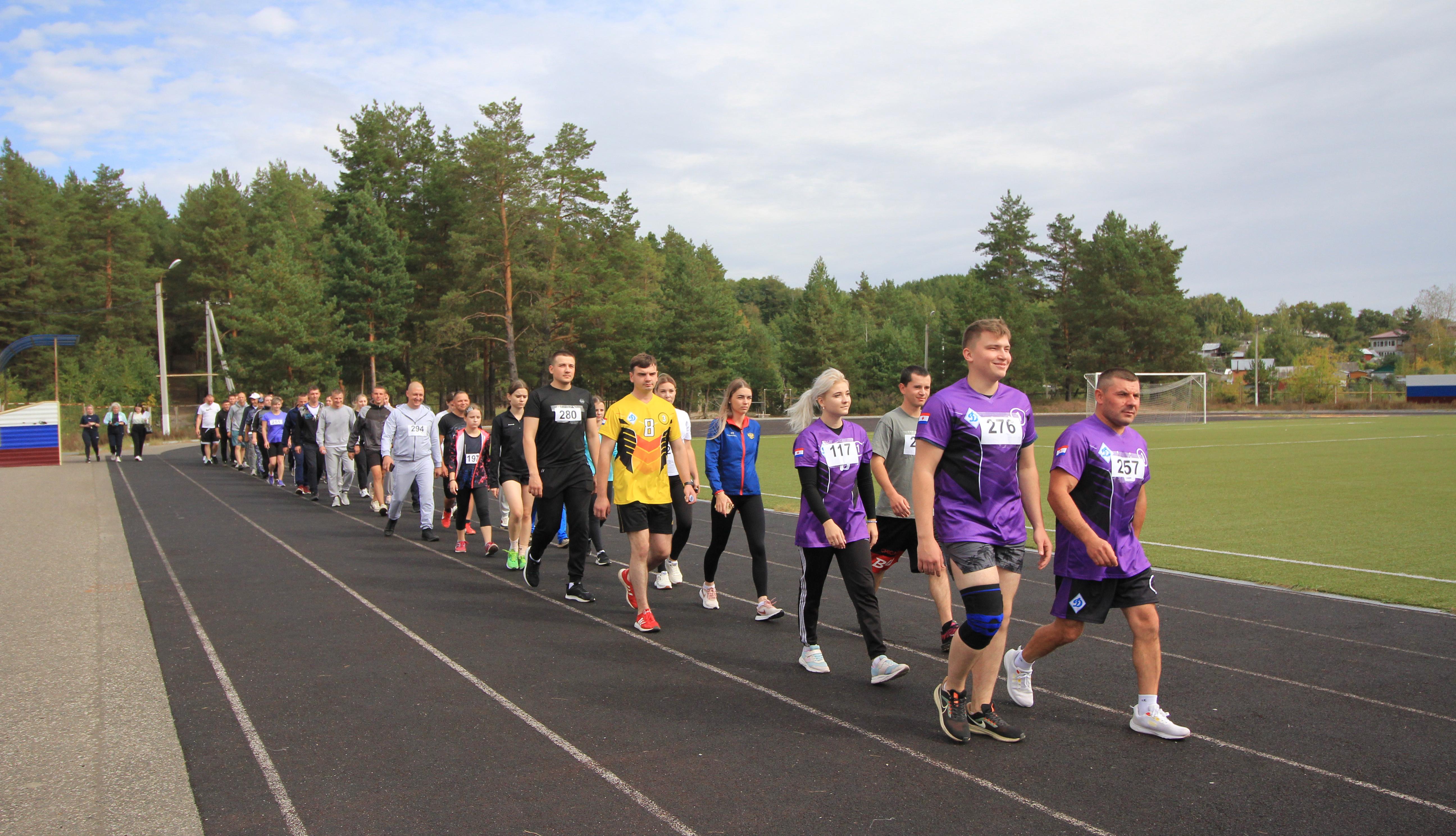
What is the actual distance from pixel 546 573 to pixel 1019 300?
64.0 metres

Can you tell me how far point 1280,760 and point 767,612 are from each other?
350cm

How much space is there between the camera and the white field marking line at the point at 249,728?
3.64m

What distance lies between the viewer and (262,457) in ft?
69.4

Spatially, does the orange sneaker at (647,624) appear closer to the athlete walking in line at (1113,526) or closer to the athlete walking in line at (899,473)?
the athlete walking in line at (899,473)

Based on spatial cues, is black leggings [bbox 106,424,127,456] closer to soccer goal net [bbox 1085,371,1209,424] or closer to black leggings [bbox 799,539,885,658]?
black leggings [bbox 799,539,885,658]

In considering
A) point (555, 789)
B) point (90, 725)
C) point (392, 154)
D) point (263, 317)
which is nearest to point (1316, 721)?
point (555, 789)

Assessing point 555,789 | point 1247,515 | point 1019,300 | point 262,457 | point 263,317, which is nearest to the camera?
point 555,789

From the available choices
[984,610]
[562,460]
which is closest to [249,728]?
[562,460]

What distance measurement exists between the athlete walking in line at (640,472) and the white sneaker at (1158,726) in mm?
3290

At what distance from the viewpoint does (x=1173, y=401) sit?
52.4 m

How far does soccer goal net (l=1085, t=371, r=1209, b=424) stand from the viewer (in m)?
51.3

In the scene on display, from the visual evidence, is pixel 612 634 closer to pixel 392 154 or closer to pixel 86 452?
pixel 86 452

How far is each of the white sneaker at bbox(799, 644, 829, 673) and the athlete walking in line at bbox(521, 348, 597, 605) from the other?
249cm

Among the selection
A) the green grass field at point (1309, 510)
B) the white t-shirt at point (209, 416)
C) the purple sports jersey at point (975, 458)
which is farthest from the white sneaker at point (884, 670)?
the white t-shirt at point (209, 416)
